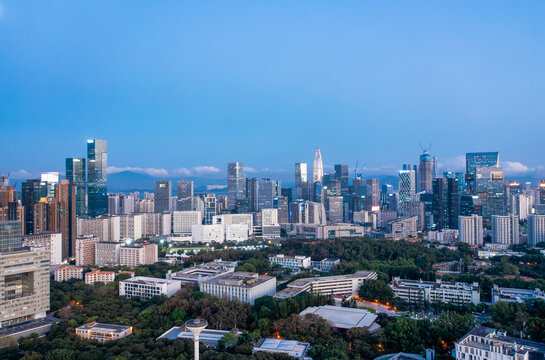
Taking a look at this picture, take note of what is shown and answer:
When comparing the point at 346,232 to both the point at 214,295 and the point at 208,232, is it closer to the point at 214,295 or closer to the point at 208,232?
the point at 208,232

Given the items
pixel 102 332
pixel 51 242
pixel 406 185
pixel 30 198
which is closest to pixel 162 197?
pixel 30 198

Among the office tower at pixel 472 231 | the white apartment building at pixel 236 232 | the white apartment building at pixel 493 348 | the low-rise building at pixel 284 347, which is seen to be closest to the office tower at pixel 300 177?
the white apartment building at pixel 236 232

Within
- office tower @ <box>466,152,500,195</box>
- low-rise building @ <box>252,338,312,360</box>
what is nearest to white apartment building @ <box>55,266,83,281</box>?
low-rise building @ <box>252,338,312,360</box>

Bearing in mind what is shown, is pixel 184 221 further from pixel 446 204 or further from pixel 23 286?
pixel 23 286

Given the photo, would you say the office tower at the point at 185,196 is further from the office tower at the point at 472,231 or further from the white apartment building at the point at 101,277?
the white apartment building at the point at 101,277

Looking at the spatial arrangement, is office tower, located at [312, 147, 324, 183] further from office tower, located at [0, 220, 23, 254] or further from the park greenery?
office tower, located at [0, 220, 23, 254]
